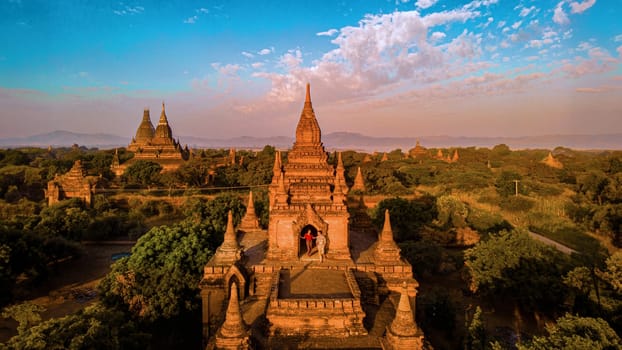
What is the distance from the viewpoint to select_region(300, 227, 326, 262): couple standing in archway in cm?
2141

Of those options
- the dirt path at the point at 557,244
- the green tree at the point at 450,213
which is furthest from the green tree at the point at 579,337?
the green tree at the point at 450,213

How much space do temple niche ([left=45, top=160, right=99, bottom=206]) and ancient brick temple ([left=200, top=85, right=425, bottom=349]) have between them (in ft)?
114

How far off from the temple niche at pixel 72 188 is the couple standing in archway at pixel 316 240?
40034mm

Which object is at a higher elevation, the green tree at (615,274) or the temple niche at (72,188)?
the temple niche at (72,188)

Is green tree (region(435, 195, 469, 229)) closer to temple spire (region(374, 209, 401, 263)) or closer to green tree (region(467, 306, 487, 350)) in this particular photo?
temple spire (region(374, 209, 401, 263))

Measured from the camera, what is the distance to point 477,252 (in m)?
27.6

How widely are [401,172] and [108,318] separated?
63.9 m

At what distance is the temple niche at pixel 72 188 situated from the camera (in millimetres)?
50906

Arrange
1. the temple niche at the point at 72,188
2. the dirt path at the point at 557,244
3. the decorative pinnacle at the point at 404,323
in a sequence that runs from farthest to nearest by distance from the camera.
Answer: the temple niche at the point at 72,188 < the dirt path at the point at 557,244 < the decorative pinnacle at the point at 404,323

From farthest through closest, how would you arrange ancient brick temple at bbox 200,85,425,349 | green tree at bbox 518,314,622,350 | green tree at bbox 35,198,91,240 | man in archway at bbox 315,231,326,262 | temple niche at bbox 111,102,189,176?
temple niche at bbox 111,102,189,176 < green tree at bbox 35,198,91,240 < man in archway at bbox 315,231,326,262 < ancient brick temple at bbox 200,85,425,349 < green tree at bbox 518,314,622,350

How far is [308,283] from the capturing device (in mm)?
18641

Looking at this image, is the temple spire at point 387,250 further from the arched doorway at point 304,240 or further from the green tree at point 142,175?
the green tree at point 142,175

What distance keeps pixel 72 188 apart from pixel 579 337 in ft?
184

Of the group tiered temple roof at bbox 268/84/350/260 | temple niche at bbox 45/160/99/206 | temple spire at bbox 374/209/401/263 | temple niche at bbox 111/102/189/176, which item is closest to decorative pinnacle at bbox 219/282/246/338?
tiered temple roof at bbox 268/84/350/260
